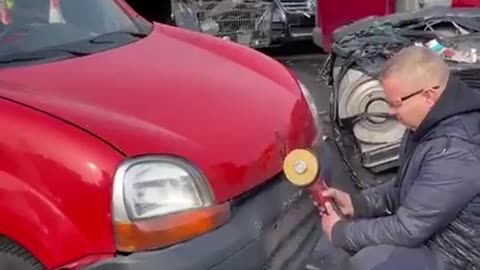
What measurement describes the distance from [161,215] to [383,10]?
5.81 metres

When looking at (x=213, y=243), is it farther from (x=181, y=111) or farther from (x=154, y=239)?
(x=181, y=111)

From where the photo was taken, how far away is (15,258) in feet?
10.8

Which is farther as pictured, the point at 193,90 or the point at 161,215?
the point at 193,90

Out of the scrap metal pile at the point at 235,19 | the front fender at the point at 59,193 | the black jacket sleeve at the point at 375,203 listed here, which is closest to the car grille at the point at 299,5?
the scrap metal pile at the point at 235,19

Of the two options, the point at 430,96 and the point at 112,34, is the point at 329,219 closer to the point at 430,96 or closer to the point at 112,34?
the point at 430,96

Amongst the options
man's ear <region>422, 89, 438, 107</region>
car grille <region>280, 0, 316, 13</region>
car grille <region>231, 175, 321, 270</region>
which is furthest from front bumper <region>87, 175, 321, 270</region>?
car grille <region>280, 0, 316, 13</region>

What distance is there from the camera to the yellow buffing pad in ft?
11.5

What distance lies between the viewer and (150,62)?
13.3ft

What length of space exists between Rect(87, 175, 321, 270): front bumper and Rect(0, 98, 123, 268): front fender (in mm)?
113

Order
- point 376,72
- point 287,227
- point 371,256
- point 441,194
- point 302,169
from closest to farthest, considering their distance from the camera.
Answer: point 441,194 < point 371,256 < point 302,169 < point 287,227 < point 376,72

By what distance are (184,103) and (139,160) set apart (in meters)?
0.49

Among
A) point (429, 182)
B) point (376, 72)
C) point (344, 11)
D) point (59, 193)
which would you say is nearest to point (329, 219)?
point (429, 182)

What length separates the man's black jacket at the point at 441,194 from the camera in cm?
319

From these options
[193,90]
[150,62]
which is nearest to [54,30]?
[150,62]
